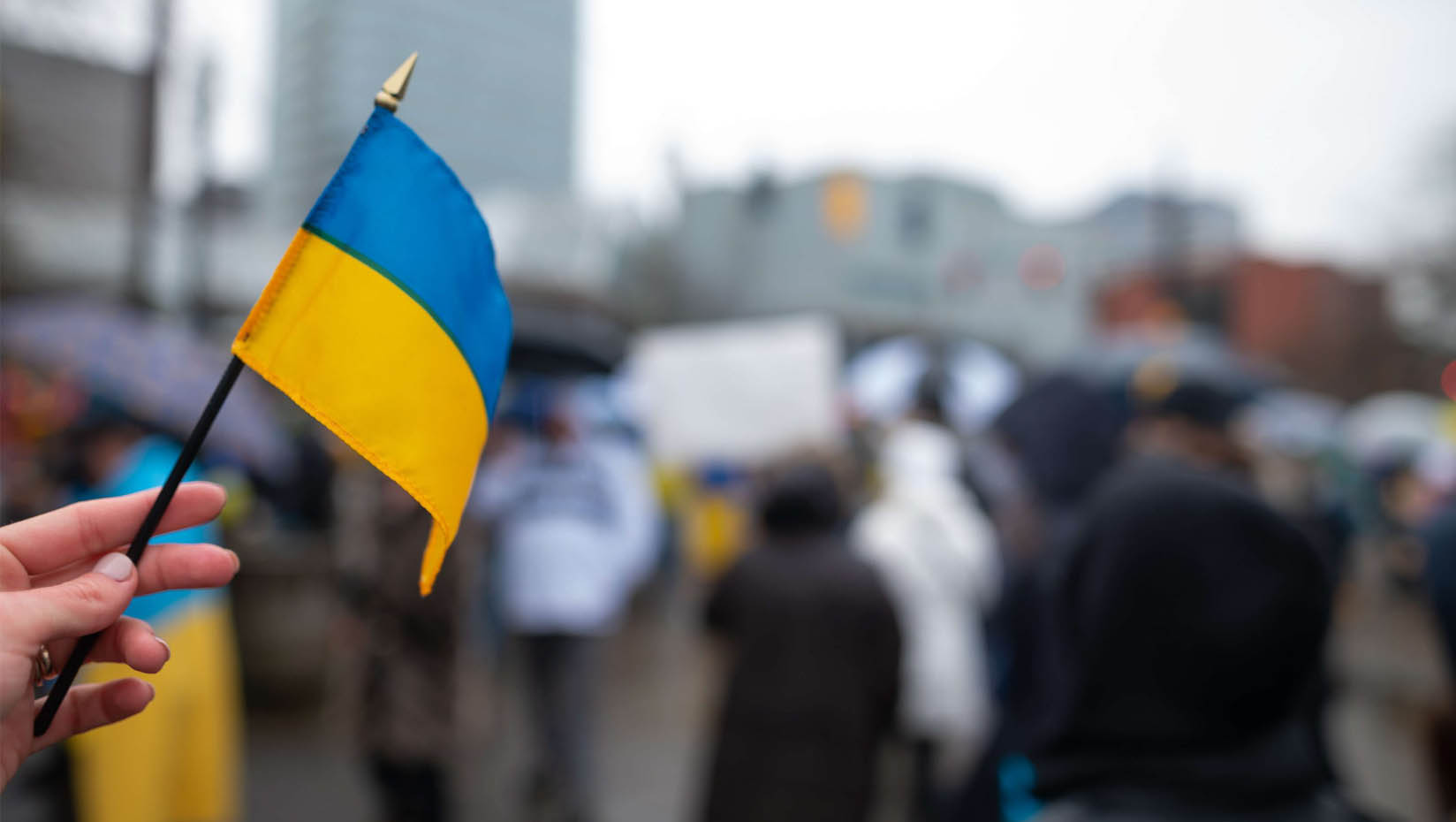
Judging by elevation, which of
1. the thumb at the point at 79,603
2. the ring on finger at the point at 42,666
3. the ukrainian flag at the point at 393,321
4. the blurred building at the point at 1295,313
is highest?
the ukrainian flag at the point at 393,321

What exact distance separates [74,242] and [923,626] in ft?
49.7

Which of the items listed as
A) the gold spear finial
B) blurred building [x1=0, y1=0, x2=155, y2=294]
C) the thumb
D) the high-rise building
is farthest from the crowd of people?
blurred building [x1=0, y1=0, x2=155, y2=294]

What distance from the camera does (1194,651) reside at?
188cm

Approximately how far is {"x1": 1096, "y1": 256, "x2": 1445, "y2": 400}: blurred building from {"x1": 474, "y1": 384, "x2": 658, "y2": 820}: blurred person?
28724 millimetres

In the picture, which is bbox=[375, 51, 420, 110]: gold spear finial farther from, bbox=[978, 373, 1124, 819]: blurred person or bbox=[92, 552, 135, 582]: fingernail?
bbox=[978, 373, 1124, 819]: blurred person

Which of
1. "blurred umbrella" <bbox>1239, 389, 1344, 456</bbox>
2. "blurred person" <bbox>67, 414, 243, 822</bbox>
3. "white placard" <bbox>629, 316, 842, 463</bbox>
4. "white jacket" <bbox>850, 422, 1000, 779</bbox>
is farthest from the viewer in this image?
"blurred umbrella" <bbox>1239, 389, 1344, 456</bbox>

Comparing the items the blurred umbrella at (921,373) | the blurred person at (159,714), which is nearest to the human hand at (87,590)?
the blurred person at (159,714)

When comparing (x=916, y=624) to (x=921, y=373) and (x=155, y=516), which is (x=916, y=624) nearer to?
(x=921, y=373)

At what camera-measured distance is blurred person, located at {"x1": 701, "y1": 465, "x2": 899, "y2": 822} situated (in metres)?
3.22

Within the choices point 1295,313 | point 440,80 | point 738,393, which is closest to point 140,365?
point 440,80

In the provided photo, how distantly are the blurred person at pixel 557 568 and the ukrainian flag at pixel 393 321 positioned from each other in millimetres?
3108

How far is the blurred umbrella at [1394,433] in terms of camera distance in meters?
12.0

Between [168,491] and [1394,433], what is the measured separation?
15.4 m

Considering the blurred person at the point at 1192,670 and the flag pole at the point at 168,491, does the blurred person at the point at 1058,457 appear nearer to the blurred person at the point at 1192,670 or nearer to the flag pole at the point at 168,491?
the blurred person at the point at 1192,670
